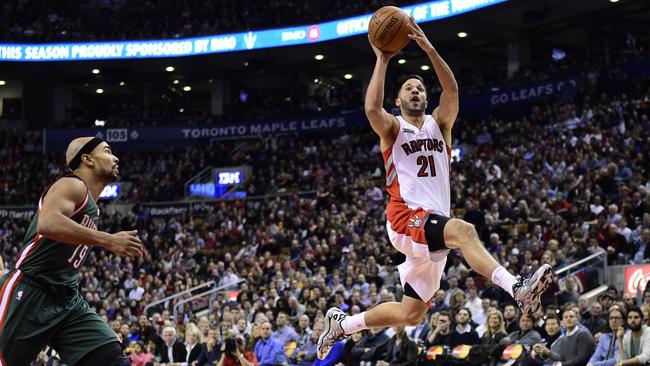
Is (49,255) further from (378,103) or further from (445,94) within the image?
(445,94)

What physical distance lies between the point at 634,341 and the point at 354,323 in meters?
5.16

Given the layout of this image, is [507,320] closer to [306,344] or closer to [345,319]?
[306,344]

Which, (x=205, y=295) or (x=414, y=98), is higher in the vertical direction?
(x=414, y=98)

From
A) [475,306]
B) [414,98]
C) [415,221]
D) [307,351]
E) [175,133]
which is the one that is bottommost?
[307,351]

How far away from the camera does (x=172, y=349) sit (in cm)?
1694

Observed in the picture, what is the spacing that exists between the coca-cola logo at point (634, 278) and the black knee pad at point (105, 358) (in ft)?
37.7

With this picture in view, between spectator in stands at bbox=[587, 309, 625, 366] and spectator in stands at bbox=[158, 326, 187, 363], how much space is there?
791 cm

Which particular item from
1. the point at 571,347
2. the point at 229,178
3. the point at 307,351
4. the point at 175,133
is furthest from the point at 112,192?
the point at 571,347

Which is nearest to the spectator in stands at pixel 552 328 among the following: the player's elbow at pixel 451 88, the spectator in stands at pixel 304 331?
the spectator in stands at pixel 304 331

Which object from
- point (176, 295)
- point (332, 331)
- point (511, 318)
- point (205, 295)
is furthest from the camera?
point (205, 295)

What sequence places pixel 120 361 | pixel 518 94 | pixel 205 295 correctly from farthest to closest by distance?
pixel 518 94, pixel 205 295, pixel 120 361

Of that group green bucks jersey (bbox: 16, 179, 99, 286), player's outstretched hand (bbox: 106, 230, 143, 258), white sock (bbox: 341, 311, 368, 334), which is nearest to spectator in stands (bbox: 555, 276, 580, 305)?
white sock (bbox: 341, 311, 368, 334)

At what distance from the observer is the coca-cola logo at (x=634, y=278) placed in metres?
15.5

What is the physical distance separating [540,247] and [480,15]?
1565cm
